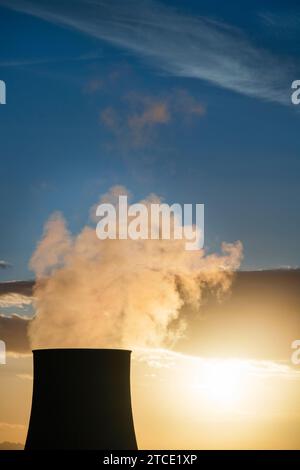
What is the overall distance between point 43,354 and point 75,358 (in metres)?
0.44

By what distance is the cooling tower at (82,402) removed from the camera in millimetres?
10258

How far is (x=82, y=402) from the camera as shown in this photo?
1039cm

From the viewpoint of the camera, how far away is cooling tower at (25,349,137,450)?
1026cm

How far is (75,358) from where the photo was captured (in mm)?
10266

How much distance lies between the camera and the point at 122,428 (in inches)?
409
